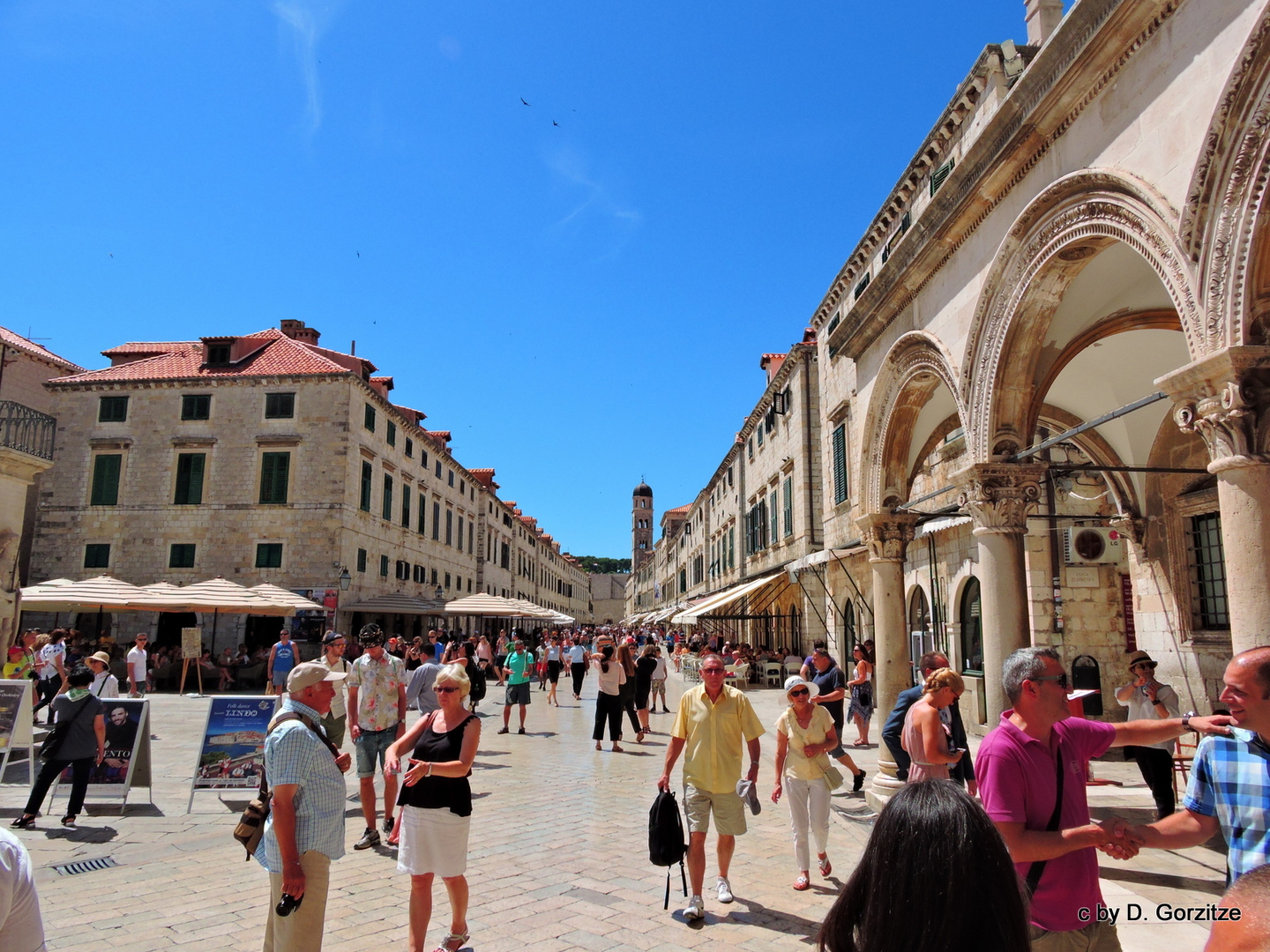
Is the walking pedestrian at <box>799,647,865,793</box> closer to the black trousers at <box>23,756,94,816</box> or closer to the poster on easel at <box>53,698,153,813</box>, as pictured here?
the poster on easel at <box>53,698,153,813</box>

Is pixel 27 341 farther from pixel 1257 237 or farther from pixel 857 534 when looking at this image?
pixel 1257 237

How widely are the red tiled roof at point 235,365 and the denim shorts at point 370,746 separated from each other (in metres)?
23.2

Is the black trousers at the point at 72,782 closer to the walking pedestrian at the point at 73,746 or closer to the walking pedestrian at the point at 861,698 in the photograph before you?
the walking pedestrian at the point at 73,746

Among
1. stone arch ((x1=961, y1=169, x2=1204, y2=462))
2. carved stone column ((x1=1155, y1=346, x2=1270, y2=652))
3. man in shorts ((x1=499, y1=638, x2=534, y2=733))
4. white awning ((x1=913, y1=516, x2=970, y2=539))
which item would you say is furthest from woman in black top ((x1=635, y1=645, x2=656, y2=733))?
carved stone column ((x1=1155, y1=346, x2=1270, y2=652))

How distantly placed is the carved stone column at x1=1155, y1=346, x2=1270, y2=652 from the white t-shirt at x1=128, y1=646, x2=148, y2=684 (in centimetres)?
1723

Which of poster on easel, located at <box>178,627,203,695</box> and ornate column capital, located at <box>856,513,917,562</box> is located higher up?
ornate column capital, located at <box>856,513,917,562</box>

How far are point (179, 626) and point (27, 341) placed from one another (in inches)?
543

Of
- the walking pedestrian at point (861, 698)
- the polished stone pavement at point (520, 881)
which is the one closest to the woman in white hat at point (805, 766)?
the polished stone pavement at point (520, 881)

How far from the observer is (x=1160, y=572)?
12.1 metres

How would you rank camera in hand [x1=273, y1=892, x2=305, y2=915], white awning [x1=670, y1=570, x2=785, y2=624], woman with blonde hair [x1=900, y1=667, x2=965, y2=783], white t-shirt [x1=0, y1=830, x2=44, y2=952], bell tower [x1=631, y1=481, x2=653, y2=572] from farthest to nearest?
1. bell tower [x1=631, y1=481, x2=653, y2=572]
2. white awning [x1=670, y1=570, x2=785, y2=624]
3. woman with blonde hair [x1=900, y1=667, x2=965, y2=783]
4. camera in hand [x1=273, y1=892, x2=305, y2=915]
5. white t-shirt [x1=0, y1=830, x2=44, y2=952]

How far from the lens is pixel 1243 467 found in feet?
17.2

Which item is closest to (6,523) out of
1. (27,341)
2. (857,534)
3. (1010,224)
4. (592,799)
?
(592,799)

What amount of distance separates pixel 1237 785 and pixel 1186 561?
10531 mm

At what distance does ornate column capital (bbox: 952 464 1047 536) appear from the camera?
27.5 ft
